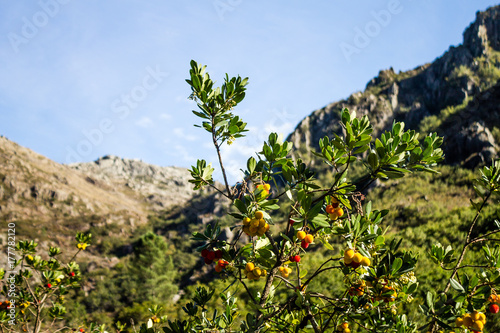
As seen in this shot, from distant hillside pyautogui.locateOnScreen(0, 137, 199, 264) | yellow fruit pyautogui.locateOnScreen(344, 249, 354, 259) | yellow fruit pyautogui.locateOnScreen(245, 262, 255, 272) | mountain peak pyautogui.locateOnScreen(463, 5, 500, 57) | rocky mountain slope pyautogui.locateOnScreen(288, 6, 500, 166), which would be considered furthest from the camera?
distant hillside pyautogui.locateOnScreen(0, 137, 199, 264)

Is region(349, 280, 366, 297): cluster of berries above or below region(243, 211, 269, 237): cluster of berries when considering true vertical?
below

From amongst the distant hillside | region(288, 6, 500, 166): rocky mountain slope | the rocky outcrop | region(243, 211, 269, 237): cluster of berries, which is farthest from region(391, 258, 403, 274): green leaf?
the rocky outcrop

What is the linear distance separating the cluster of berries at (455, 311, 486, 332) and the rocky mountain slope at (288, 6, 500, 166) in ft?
143

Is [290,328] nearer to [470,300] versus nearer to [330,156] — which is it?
[470,300]

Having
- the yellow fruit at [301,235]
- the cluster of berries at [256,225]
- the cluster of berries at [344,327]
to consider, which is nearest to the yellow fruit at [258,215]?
the cluster of berries at [256,225]

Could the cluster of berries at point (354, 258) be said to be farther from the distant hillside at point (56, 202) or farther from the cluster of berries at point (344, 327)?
the distant hillside at point (56, 202)

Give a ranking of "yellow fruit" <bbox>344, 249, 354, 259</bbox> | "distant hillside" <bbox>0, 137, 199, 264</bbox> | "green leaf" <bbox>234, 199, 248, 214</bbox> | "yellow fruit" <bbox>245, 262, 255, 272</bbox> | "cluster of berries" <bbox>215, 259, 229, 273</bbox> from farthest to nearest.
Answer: "distant hillside" <bbox>0, 137, 199, 264</bbox>, "cluster of berries" <bbox>215, 259, 229, 273</bbox>, "yellow fruit" <bbox>245, 262, 255, 272</bbox>, "green leaf" <bbox>234, 199, 248, 214</bbox>, "yellow fruit" <bbox>344, 249, 354, 259</bbox>

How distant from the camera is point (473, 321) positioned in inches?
57.4

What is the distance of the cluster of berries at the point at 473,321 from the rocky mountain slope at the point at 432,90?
43.6 m

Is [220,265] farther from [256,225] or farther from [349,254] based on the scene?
[349,254]

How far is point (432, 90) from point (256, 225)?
Result: 74.9 metres

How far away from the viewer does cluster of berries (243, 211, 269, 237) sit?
58.9 inches

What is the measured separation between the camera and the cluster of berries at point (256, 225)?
1.50m

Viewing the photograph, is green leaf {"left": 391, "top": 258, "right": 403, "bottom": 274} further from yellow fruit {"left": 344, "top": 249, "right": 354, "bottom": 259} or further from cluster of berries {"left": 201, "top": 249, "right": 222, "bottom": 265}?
cluster of berries {"left": 201, "top": 249, "right": 222, "bottom": 265}
